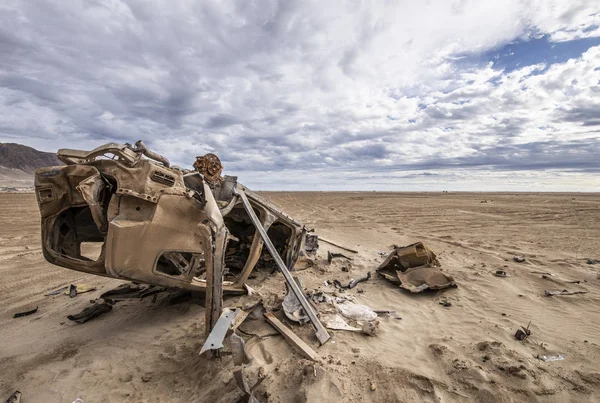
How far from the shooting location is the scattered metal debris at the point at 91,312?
459cm

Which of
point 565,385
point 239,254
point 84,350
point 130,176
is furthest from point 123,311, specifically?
point 565,385

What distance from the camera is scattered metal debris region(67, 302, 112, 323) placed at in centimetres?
459

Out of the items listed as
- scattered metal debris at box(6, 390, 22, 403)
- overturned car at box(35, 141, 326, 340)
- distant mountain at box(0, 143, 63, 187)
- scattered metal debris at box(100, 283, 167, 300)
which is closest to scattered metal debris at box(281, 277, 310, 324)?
overturned car at box(35, 141, 326, 340)

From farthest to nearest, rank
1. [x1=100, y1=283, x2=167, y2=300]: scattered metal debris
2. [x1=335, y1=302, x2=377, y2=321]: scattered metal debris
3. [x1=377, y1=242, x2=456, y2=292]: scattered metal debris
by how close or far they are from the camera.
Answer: [x1=377, y1=242, x2=456, y2=292]: scattered metal debris → [x1=100, y1=283, x2=167, y2=300]: scattered metal debris → [x1=335, y1=302, x2=377, y2=321]: scattered metal debris

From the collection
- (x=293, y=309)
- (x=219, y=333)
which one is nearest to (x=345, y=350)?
(x=293, y=309)

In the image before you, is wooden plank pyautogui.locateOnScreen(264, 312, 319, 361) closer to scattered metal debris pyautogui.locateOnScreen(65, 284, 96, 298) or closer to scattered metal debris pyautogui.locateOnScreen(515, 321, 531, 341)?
scattered metal debris pyautogui.locateOnScreen(515, 321, 531, 341)

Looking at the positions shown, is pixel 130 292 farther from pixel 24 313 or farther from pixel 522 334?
pixel 522 334

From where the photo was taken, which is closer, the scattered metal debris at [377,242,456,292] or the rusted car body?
the rusted car body

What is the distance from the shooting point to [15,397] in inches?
115

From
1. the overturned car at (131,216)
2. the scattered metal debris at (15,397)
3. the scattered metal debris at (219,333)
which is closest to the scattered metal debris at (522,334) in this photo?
the scattered metal debris at (219,333)

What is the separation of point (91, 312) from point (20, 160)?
13556cm

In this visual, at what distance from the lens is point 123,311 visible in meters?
4.96

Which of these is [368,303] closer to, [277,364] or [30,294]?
[277,364]

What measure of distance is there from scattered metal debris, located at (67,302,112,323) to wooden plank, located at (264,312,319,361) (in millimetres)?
2665
